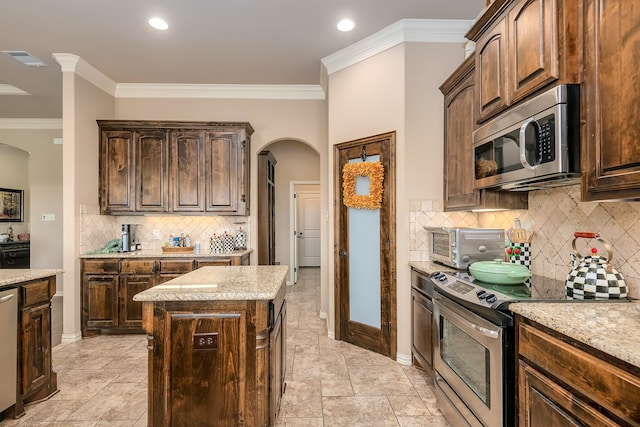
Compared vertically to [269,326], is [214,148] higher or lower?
higher

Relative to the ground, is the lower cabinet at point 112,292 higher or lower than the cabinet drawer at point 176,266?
lower

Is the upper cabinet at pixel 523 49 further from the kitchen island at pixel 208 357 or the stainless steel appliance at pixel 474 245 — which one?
the kitchen island at pixel 208 357

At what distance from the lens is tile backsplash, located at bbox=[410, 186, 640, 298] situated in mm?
1674

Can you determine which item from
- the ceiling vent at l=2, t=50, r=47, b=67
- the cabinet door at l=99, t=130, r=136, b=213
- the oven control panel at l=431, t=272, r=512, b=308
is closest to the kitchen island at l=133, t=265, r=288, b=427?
the oven control panel at l=431, t=272, r=512, b=308

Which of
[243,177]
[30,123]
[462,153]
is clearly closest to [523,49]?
[462,153]

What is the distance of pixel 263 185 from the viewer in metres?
5.43

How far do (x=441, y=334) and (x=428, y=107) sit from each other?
209 centimetres

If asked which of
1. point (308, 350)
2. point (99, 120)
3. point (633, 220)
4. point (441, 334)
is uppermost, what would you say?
point (99, 120)

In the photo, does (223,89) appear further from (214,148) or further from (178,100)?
(214,148)

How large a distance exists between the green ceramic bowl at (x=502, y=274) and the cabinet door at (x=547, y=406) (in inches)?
23.1

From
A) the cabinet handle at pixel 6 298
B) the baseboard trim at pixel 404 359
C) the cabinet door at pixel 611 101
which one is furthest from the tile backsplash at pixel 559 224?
the cabinet handle at pixel 6 298

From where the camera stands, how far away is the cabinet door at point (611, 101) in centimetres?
121

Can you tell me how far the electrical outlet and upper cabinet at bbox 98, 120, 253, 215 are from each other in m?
2.66

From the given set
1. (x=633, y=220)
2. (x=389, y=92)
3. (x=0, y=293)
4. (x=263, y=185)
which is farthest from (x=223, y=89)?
(x=633, y=220)
